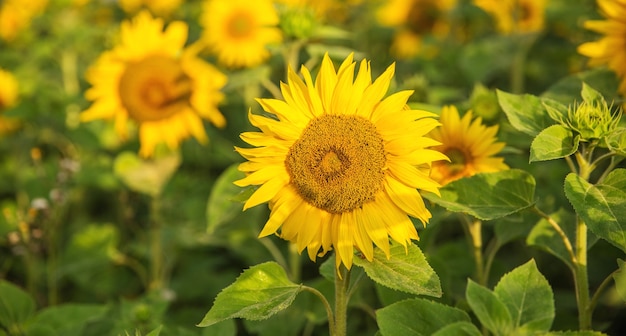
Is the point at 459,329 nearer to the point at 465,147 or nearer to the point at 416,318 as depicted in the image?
the point at 416,318

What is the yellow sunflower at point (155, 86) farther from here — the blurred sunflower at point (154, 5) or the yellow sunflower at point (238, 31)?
the blurred sunflower at point (154, 5)

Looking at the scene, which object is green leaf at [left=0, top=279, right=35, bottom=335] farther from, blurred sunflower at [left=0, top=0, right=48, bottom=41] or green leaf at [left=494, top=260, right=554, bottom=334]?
blurred sunflower at [left=0, top=0, right=48, bottom=41]

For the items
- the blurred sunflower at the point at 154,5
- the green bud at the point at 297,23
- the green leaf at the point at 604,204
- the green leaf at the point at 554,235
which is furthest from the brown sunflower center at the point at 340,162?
the blurred sunflower at the point at 154,5

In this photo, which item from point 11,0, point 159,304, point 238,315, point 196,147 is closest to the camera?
point 238,315

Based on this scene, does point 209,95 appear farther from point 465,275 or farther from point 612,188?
point 612,188

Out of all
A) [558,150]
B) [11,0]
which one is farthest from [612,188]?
[11,0]
